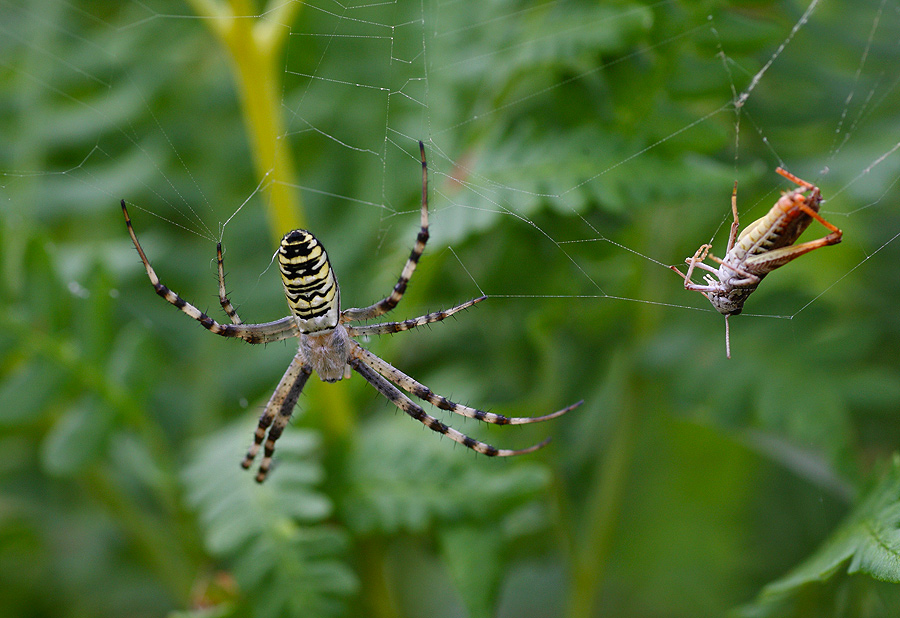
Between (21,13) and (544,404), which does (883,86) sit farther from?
(21,13)

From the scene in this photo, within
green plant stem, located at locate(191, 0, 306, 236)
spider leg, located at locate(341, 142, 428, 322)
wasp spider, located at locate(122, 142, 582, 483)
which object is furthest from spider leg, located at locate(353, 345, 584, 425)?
green plant stem, located at locate(191, 0, 306, 236)

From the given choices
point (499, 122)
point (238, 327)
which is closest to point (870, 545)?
point (499, 122)

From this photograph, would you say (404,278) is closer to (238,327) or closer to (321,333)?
(321,333)

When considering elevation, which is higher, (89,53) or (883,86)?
(89,53)

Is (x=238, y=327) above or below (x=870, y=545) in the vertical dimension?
above

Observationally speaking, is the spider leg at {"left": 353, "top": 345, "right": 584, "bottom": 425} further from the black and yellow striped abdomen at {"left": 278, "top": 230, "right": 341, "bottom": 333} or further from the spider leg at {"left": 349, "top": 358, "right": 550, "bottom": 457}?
the black and yellow striped abdomen at {"left": 278, "top": 230, "right": 341, "bottom": 333}

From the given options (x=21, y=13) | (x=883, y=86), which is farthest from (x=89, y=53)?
(x=883, y=86)
